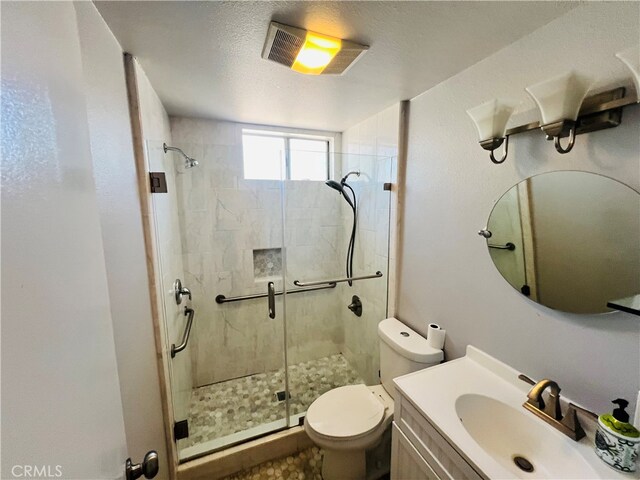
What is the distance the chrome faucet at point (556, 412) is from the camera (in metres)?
0.89

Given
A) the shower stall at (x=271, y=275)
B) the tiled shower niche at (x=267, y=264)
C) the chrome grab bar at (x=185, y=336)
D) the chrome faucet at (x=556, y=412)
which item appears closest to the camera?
the chrome faucet at (x=556, y=412)

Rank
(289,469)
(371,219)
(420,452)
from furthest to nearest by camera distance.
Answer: (371,219), (289,469), (420,452)

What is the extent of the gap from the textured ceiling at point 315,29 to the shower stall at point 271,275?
0.54 meters

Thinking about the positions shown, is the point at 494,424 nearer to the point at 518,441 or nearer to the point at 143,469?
the point at 518,441

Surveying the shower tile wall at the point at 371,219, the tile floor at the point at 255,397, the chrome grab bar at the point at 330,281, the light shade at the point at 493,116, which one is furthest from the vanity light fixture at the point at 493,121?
the tile floor at the point at 255,397

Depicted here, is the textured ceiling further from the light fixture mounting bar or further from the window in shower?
the window in shower

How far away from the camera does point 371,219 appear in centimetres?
208

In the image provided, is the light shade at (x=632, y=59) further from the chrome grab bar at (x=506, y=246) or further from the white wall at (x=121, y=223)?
the white wall at (x=121, y=223)

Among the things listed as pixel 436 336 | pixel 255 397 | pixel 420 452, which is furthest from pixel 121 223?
pixel 255 397

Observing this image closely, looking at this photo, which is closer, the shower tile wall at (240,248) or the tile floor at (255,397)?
the tile floor at (255,397)

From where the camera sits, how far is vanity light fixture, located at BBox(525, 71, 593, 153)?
0.77 meters

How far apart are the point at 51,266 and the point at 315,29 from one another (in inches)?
41.8

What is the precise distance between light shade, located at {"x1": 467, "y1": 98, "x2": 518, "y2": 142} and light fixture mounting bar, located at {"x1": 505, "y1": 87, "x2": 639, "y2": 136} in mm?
216

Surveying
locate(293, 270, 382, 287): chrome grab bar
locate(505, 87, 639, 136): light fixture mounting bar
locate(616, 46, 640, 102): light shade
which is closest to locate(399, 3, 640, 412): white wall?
locate(505, 87, 639, 136): light fixture mounting bar
